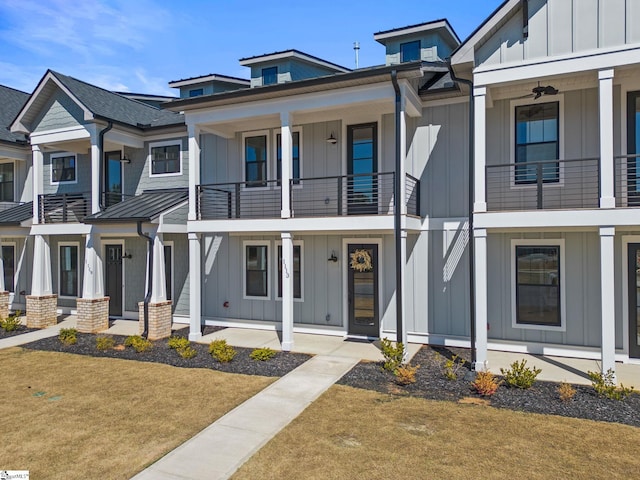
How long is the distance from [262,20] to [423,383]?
1166 centimetres

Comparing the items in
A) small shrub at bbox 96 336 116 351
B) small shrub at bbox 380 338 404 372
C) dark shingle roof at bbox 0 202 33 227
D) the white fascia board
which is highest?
the white fascia board

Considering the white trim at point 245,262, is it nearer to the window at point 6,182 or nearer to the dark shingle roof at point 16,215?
the dark shingle roof at point 16,215

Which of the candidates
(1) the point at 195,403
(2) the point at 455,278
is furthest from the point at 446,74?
(1) the point at 195,403

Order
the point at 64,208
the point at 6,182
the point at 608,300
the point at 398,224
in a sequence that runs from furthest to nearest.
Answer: the point at 6,182
the point at 64,208
the point at 398,224
the point at 608,300

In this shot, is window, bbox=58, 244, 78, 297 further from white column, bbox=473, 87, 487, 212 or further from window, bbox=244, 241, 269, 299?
white column, bbox=473, 87, 487, 212

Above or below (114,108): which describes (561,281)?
below

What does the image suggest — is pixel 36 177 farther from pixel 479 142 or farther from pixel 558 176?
pixel 558 176

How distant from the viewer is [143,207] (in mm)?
13539

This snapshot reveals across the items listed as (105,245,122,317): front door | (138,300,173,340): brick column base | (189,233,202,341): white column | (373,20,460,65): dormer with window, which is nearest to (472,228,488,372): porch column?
(189,233,202,341): white column

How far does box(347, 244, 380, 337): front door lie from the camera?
1210 centimetres

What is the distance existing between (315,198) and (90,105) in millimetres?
8046

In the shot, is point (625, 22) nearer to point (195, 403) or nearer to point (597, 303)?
point (597, 303)

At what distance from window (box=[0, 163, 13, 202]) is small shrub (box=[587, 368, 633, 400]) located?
21.1m

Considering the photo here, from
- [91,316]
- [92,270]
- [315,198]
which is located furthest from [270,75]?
[91,316]
